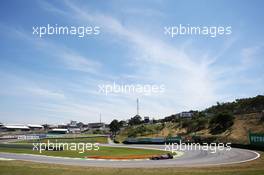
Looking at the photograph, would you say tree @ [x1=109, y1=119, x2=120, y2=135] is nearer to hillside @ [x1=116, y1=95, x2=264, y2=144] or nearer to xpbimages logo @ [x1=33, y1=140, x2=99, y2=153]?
hillside @ [x1=116, y1=95, x2=264, y2=144]

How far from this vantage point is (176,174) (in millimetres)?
31219

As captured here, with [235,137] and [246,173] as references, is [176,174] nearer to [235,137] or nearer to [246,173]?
[246,173]

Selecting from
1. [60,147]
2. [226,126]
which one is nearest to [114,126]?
[226,126]

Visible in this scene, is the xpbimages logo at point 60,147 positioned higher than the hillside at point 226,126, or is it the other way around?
the hillside at point 226,126

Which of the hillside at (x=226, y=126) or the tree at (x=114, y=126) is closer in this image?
the hillside at (x=226, y=126)

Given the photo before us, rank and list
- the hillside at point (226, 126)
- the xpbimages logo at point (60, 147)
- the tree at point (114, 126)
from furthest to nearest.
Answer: the tree at point (114, 126), the hillside at point (226, 126), the xpbimages logo at point (60, 147)

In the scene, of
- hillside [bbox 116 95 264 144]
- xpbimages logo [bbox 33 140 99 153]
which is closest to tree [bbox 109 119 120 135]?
hillside [bbox 116 95 264 144]

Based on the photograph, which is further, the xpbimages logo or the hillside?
the hillside

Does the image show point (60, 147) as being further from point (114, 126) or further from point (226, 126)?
point (114, 126)

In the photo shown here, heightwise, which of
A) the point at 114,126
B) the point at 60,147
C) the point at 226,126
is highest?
the point at 226,126

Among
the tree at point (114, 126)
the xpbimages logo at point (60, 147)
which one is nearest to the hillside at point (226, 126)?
the xpbimages logo at point (60, 147)

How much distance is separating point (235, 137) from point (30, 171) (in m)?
59.8

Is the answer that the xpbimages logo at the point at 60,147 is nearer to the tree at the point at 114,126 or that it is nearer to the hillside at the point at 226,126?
the hillside at the point at 226,126

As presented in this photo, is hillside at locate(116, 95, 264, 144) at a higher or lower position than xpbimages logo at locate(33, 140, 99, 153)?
higher
